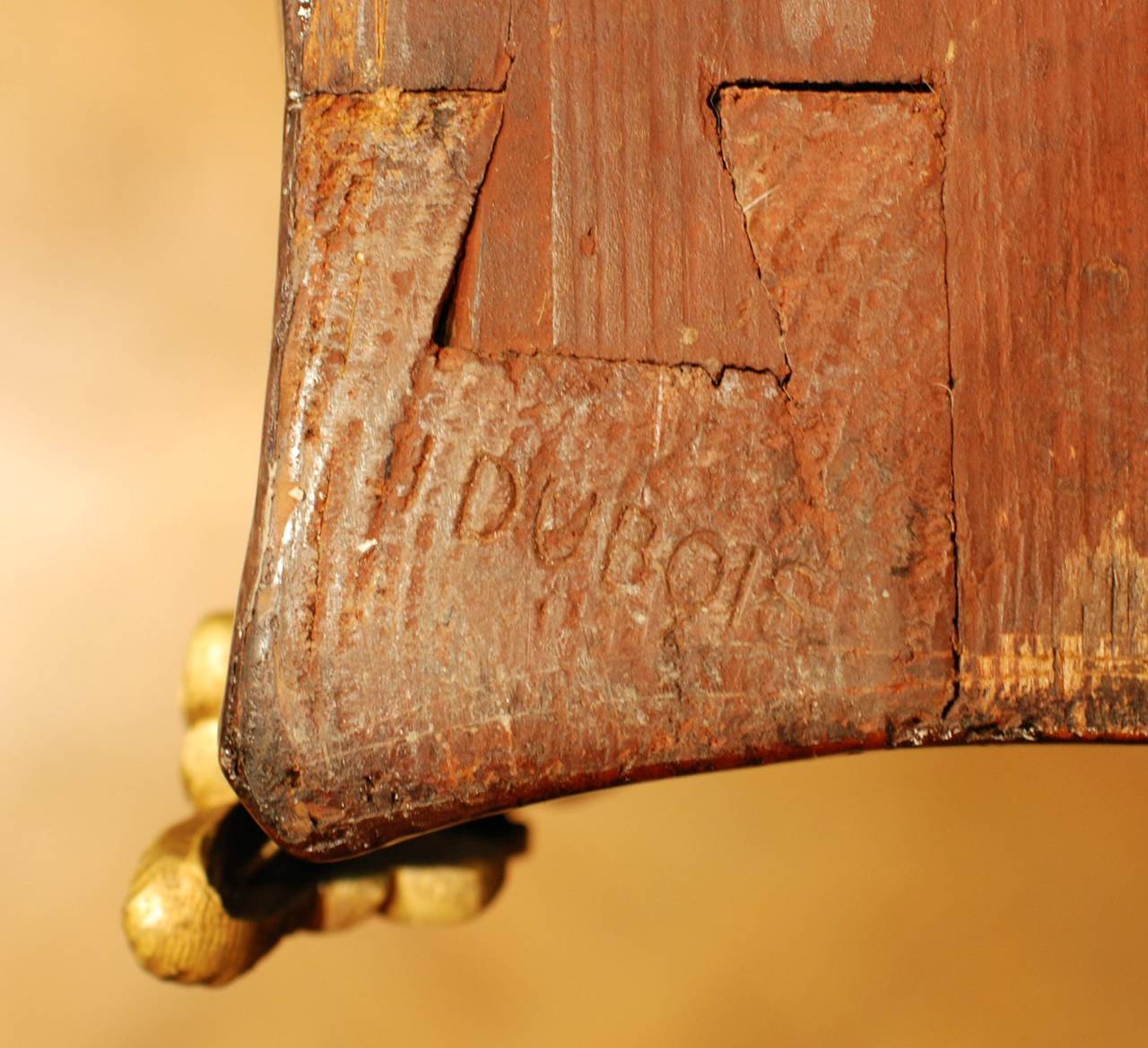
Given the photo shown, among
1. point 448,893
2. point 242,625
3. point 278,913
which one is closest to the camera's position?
point 242,625

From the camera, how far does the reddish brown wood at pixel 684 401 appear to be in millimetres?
957

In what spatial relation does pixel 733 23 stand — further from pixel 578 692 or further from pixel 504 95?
pixel 578 692

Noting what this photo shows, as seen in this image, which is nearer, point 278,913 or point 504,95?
point 504,95

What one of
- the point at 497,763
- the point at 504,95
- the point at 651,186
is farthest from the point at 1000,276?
the point at 497,763

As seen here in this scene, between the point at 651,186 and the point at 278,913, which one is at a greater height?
the point at 651,186

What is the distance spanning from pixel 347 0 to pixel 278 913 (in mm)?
965

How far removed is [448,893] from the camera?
60.1 inches

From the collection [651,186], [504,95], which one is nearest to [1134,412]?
[651,186]

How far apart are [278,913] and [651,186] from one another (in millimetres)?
902

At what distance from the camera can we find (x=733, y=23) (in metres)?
1.02

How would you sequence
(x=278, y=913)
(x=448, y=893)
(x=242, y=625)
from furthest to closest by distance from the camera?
(x=448, y=893) → (x=278, y=913) → (x=242, y=625)

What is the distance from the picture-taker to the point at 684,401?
3.26 feet

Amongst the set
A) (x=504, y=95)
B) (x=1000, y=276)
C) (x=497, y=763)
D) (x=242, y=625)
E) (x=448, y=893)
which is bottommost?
(x=448, y=893)

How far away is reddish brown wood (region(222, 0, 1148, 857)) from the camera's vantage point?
37.7 inches
